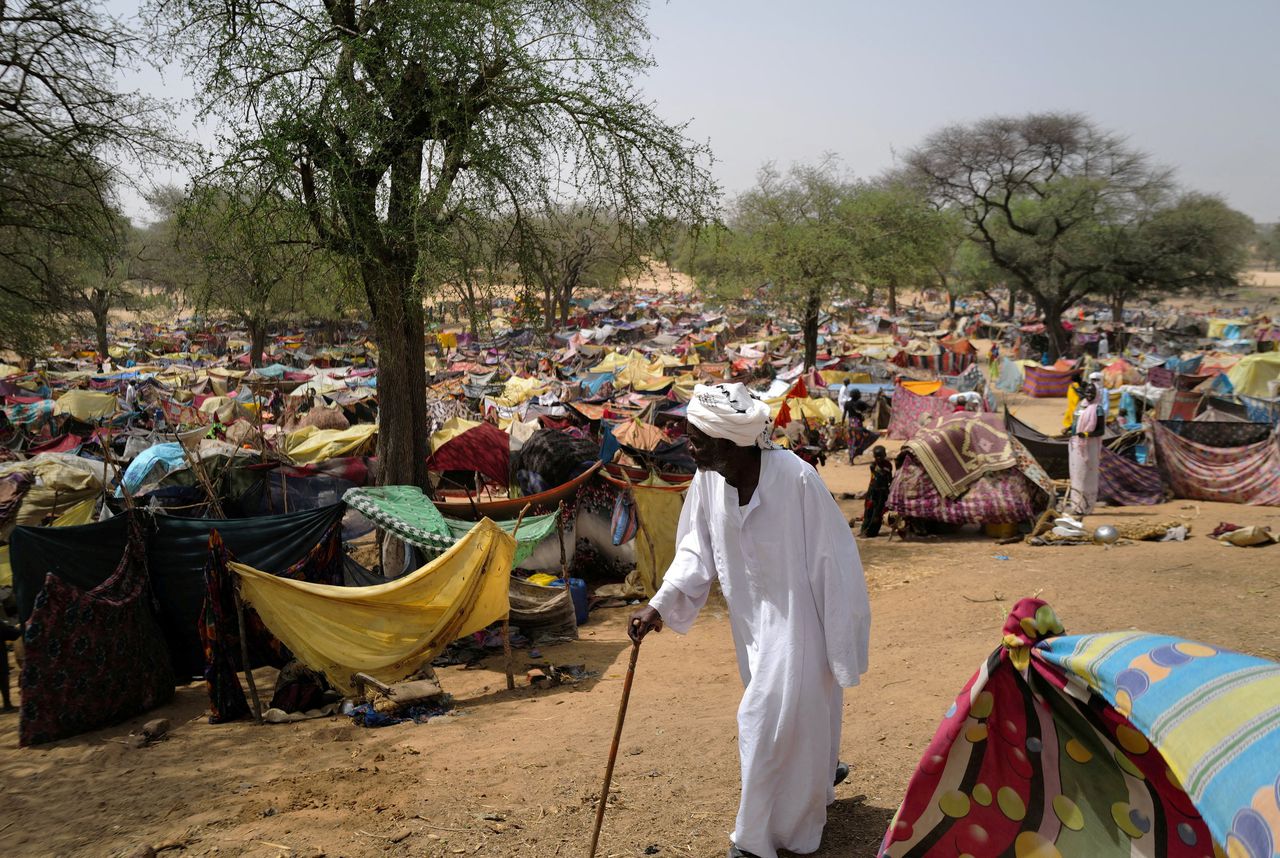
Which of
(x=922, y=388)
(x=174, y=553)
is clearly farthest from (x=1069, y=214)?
(x=174, y=553)

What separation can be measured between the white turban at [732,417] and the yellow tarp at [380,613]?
3.66 metres

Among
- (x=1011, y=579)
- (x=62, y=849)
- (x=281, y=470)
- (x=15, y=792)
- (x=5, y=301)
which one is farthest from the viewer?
(x=5, y=301)

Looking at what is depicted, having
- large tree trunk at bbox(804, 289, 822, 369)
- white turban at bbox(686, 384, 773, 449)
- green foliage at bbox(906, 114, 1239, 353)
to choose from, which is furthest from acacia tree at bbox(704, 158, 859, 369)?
white turban at bbox(686, 384, 773, 449)

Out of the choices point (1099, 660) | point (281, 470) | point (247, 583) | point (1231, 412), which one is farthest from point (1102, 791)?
point (1231, 412)

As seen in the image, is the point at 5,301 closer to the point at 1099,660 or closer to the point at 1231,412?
the point at 1099,660

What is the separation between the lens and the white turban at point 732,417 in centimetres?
298

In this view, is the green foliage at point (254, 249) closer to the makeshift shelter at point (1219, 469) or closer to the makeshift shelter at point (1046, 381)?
the makeshift shelter at point (1219, 469)

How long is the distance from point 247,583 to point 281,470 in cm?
482

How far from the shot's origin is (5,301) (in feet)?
37.7

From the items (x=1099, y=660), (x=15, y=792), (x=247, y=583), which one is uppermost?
(x=1099, y=660)

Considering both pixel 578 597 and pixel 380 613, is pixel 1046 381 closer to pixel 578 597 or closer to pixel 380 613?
pixel 578 597

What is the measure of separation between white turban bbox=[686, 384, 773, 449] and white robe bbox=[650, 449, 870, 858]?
3.4 inches

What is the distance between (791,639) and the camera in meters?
2.92

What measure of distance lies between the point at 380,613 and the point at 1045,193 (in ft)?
111
